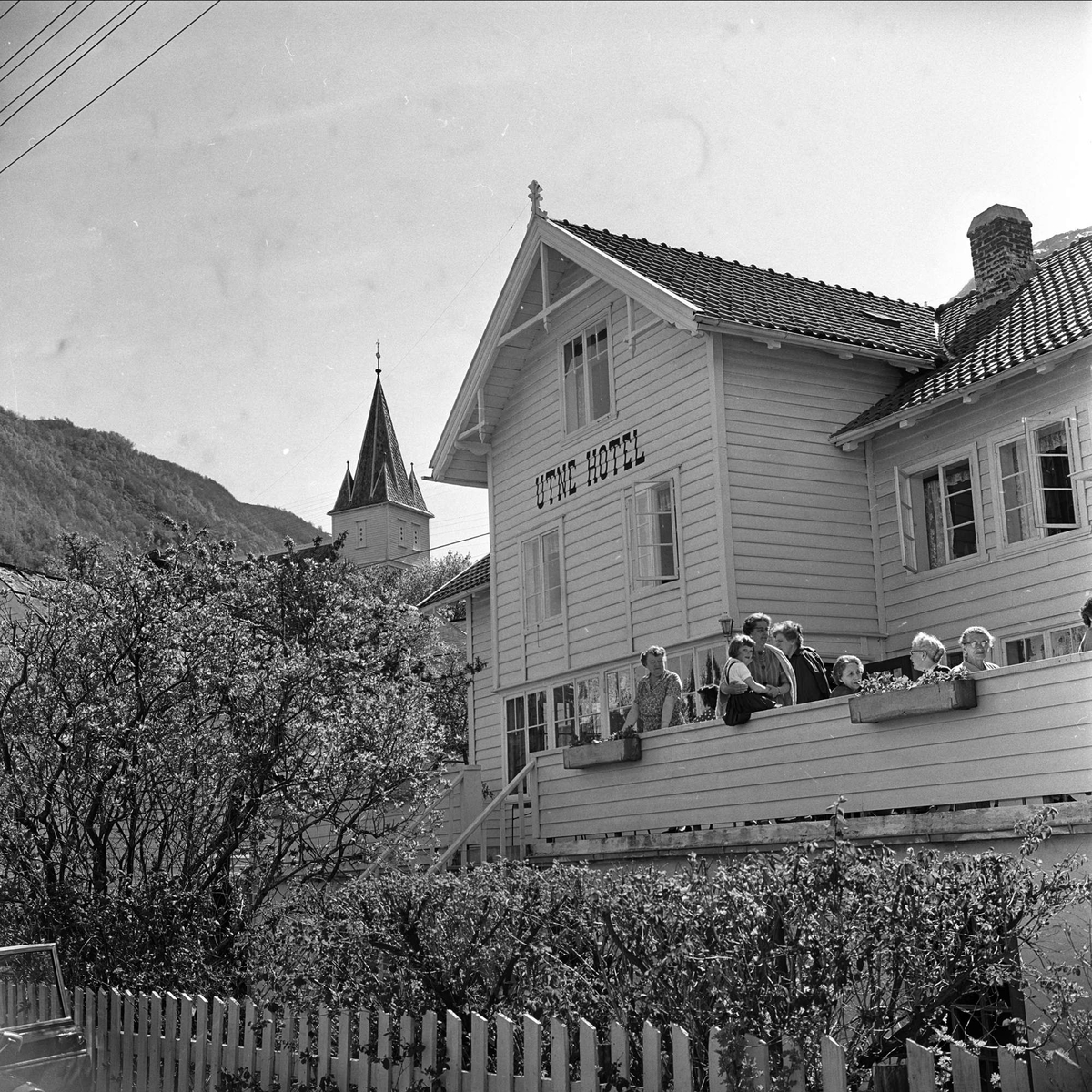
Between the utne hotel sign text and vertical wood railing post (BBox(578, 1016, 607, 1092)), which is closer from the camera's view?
vertical wood railing post (BBox(578, 1016, 607, 1092))

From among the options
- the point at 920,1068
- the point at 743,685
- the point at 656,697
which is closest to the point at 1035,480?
the point at 656,697

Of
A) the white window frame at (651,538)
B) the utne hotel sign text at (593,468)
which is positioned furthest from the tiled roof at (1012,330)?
the utne hotel sign text at (593,468)

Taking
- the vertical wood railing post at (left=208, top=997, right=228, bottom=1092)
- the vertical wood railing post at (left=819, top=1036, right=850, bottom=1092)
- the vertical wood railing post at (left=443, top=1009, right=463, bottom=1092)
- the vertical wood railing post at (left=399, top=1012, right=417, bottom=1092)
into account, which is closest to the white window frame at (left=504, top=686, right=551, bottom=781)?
the vertical wood railing post at (left=208, top=997, right=228, bottom=1092)

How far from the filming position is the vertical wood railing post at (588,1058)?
17.5 ft

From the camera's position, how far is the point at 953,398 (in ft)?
52.1

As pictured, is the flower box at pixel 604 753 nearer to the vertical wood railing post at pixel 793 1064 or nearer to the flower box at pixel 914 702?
the flower box at pixel 914 702

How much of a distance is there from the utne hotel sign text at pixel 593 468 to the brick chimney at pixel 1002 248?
6.34 m

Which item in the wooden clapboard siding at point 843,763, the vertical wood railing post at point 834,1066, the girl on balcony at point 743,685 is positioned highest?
the girl on balcony at point 743,685

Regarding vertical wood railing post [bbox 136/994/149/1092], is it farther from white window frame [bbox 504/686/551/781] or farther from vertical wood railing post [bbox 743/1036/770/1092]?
white window frame [bbox 504/686/551/781]

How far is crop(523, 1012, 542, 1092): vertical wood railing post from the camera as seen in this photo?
5.62 meters

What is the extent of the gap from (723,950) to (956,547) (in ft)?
39.3

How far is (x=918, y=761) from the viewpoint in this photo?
9672 mm

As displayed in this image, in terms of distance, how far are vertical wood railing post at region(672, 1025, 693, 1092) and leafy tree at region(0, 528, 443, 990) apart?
4.70 m

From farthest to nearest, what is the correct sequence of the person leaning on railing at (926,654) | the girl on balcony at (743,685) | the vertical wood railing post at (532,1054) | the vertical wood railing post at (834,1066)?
the girl on balcony at (743,685) < the person leaning on railing at (926,654) < the vertical wood railing post at (532,1054) < the vertical wood railing post at (834,1066)
